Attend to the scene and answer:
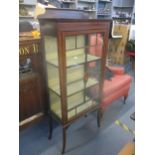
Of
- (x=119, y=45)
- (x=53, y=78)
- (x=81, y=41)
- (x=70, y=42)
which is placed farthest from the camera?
(x=119, y=45)

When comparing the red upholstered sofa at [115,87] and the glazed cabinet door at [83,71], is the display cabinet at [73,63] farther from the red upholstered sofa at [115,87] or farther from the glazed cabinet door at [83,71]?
the red upholstered sofa at [115,87]

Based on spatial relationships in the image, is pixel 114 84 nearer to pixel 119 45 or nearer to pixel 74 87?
pixel 74 87

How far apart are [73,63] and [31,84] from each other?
52 cm

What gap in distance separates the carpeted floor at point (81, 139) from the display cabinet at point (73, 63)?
0.62ft

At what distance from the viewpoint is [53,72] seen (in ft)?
5.28

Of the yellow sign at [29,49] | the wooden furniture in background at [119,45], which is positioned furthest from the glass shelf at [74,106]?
the wooden furniture in background at [119,45]

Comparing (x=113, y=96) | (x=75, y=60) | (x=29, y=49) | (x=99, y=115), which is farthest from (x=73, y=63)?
(x=113, y=96)

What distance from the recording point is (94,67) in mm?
1766

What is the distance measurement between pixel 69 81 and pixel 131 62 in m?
2.99

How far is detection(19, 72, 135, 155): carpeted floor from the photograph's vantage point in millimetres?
1749

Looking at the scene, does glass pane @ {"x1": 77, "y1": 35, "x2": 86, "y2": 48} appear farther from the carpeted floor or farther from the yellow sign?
the carpeted floor

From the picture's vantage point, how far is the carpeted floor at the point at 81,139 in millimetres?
1749
